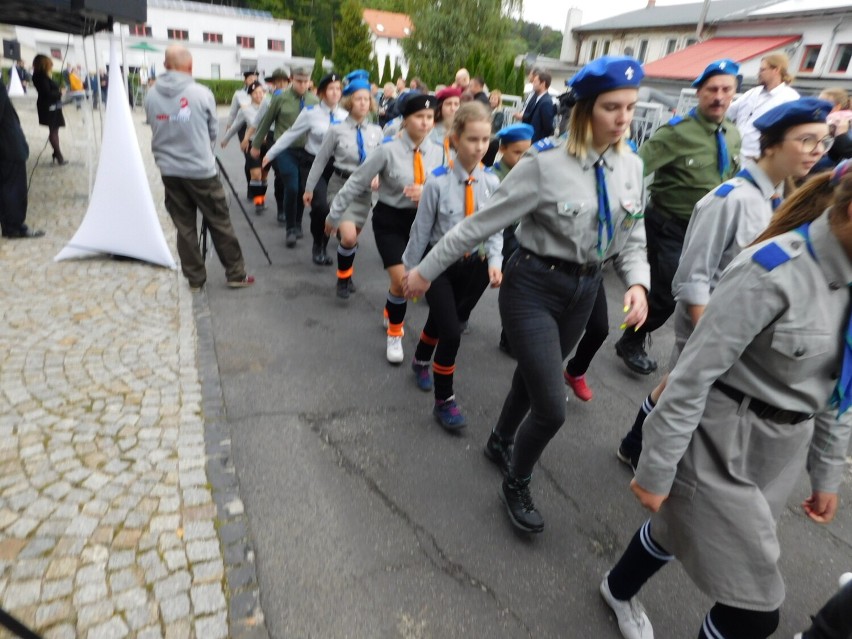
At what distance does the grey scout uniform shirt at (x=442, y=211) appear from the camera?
3615mm

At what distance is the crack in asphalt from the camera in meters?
2.53

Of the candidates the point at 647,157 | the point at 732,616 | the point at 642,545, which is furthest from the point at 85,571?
the point at 647,157

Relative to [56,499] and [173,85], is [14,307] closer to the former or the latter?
[173,85]

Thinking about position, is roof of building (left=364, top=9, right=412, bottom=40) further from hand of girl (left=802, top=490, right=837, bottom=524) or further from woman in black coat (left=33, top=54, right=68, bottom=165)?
hand of girl (left=802, top=490, right=837, bottom=524)

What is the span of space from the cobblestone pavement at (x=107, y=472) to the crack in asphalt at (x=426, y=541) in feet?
2.05

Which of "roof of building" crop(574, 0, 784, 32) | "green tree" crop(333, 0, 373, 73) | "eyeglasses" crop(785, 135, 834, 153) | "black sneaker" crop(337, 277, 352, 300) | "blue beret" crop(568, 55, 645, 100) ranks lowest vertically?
"black sneaker" crop(337, 277, 352, 300)

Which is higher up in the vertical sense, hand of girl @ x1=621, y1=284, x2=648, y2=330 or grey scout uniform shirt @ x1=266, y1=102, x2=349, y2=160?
grey scout uniform shirt @ x1=266, y1=102, x2=349, y2=160

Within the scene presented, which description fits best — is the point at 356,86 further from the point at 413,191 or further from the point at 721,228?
the point at 721,228

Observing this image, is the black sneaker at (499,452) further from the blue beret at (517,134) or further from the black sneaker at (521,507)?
the blue beret at (517,134)

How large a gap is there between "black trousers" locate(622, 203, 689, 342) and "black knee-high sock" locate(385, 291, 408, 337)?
1803 mm

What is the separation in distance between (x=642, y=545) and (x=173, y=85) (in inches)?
195

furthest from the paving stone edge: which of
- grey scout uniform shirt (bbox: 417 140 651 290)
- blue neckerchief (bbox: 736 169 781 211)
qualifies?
blue neckerchief (bbox: 736 169 781 211)

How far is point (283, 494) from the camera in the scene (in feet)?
9.91

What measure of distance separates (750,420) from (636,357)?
307 cm
